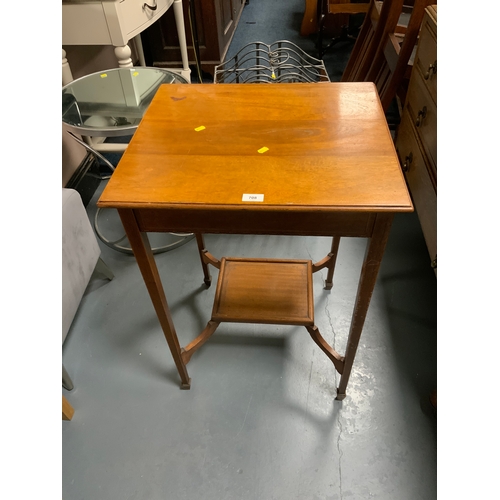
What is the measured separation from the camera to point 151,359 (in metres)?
1.33

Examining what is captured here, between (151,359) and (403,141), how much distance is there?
1.33 metres

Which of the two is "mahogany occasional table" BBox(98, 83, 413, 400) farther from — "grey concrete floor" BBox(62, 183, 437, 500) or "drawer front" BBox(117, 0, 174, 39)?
"drawer front" BBox(117, 0, 174, 39)

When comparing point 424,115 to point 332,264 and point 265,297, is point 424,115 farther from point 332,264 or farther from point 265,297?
point 265,297

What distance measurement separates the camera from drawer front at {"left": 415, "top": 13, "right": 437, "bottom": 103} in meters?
1.21

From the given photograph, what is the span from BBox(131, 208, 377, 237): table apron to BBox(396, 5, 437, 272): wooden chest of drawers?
57cm

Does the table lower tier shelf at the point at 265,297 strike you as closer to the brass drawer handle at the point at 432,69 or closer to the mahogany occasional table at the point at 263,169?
the mahogany occasional table at the point at 263,169

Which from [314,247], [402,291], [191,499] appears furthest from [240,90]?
[191,499]

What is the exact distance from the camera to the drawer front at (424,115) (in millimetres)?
1208

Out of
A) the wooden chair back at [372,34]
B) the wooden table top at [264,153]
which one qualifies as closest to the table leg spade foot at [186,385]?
the wooden table top at [264,153]

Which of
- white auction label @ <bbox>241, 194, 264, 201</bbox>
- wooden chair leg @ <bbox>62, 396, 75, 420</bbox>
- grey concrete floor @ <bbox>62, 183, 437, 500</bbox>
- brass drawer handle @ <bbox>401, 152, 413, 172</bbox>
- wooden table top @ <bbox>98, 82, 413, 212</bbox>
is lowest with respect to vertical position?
grey concrete floor @ <bbox>62, 183, 437, 500</bbox>

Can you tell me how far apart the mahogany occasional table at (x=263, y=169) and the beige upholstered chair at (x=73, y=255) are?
0.46 m

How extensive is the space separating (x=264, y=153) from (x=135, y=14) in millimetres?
1302

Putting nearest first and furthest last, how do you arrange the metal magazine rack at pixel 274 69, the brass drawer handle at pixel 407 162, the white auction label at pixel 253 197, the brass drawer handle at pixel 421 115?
the white auction label at pixel 253 197, the brass drawer handle at pixel 421 115, the brass drawer handle at pixel 407 162, the metal magazine rack at pixel 274 69

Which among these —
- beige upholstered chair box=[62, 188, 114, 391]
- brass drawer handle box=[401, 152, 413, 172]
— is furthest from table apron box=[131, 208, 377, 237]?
Result: brass drawer handle box=[401, 152, 413, 172]
